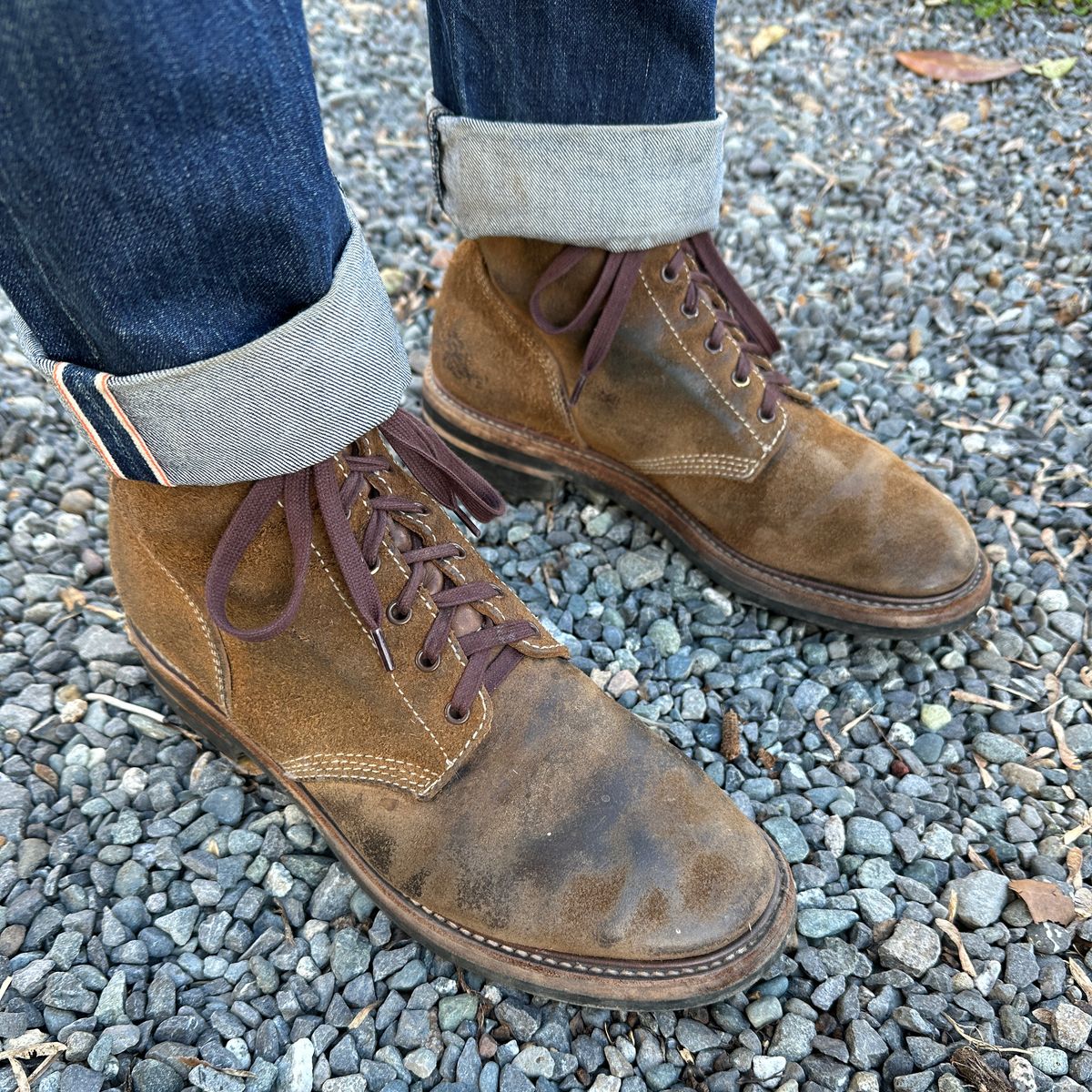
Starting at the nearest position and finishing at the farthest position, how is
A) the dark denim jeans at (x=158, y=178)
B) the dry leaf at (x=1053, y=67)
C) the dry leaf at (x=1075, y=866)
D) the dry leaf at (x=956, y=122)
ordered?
the dark denim jeans at (x=158, y=178) < the dry leaf at (x=1075, y=866) < the dry leaf at (x=956, y=122) < the dry leaf at (x=1053, y=67)

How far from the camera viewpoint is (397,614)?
1249mm

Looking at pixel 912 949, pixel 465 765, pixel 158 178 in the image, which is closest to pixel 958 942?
pixel 912 949

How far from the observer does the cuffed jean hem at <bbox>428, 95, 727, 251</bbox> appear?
4.70 ft

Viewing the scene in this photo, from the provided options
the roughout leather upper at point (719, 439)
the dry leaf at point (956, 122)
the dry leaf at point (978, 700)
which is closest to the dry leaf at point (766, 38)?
the dry leaf at point (956, 122)

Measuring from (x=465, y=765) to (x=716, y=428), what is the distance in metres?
0.76

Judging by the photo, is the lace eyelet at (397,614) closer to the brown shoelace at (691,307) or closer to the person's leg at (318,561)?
the person's leg at (318,561)

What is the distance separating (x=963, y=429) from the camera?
7.04ft

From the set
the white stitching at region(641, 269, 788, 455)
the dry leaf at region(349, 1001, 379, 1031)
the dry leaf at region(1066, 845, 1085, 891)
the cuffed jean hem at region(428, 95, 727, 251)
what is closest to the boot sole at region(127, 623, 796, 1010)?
the dry leaf at region(349, 1001, 379, 1031)

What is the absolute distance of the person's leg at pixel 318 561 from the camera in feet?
2.81

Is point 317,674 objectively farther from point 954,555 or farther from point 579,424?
point 954,555

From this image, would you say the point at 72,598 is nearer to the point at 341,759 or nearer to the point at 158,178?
the point at 341,759

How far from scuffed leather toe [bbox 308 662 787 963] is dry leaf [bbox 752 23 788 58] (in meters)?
3.08

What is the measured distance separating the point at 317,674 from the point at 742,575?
815 mm

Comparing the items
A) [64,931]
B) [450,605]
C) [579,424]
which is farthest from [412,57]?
[64,931]
